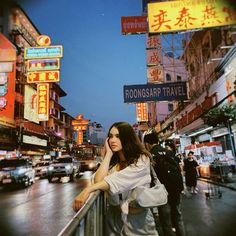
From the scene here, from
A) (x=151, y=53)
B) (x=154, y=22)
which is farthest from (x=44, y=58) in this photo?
(x=154, y=22)

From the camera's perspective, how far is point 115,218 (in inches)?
88.6

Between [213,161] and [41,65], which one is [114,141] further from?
[41,65]

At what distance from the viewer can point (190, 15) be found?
1195cm

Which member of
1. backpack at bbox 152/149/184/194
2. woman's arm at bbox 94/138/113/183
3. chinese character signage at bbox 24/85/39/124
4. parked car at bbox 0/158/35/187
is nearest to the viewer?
woman's arm at bbox 94/138/113/183

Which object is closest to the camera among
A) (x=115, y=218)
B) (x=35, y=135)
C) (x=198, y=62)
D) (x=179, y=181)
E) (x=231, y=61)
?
(x=115, y=218)

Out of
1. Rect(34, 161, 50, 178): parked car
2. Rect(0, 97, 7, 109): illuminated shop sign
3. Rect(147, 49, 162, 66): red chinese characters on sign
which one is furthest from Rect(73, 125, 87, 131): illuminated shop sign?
Rect(147, 49, 162, 66): red chinese characters on sign

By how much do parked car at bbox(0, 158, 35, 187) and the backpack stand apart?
1462cm

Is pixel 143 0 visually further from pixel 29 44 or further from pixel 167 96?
pixel 29 44

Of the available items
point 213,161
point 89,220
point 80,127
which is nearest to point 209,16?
point 213,161

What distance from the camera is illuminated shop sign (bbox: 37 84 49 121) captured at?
94.5 feet

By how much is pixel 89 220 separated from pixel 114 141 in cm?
70

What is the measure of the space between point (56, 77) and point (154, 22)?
1610 centimetres

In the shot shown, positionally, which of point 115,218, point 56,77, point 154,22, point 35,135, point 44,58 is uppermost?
point 44,58

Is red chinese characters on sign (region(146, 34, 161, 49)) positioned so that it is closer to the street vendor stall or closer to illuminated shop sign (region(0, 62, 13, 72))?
the street vendor stall
